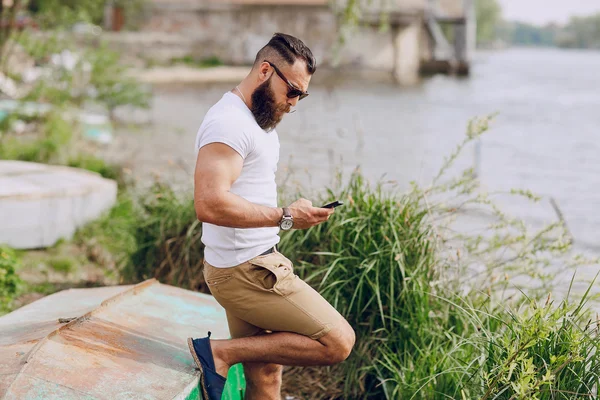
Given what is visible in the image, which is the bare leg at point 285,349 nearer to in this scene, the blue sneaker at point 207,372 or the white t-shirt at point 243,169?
the blue sneaker at point 207,372

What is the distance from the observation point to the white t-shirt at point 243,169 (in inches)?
127

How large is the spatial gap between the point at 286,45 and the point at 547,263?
2760 mm

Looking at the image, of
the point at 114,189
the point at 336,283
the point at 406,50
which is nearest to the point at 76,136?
the point at 114,189

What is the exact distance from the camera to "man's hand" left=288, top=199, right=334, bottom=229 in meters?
3.30

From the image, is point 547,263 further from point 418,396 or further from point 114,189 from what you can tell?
point 114,189

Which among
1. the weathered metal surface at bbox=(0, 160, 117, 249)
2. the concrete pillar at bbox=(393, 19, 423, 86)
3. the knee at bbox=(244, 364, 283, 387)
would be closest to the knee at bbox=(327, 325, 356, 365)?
the knee at bbox=(244, 364, 283, 387)

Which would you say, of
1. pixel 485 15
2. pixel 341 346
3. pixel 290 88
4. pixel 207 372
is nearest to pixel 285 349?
pixel 341 346

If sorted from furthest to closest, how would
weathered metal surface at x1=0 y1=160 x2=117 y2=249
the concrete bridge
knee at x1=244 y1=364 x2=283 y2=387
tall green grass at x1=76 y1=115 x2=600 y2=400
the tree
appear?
the tree
the concrete bridge
weathered metal surface at x1=0 y1=160 x2=117 y2=249
tall green grass at x1=76 y1=115 x2=600 y2=400
knee at x1=244 y1=364 x2=283 y2=387

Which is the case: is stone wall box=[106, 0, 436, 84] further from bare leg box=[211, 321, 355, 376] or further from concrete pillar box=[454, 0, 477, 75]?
bare leg box=[211, 321, 355, 376]

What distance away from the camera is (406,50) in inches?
2057

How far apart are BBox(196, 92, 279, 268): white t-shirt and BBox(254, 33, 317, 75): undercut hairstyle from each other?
219mm

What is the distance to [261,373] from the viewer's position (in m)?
3.68

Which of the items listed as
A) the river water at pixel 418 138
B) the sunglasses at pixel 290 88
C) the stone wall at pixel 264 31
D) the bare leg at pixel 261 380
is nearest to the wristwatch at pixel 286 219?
the sunglasses at pixel 290 88

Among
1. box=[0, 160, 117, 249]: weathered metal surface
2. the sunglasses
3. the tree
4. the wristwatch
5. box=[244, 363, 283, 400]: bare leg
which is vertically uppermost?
the sunglasses
